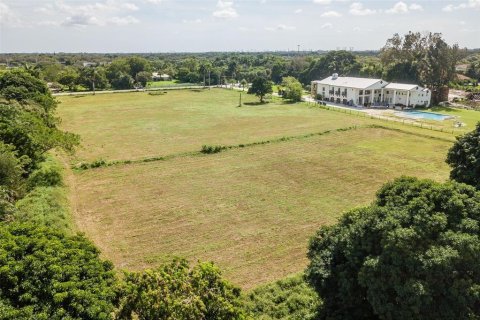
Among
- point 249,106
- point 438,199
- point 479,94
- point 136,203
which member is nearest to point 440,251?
point 438,199

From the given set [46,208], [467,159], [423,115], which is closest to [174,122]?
[46,208]

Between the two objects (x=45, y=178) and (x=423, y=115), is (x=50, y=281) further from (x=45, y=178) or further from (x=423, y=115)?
Result: (x=423, y=115)

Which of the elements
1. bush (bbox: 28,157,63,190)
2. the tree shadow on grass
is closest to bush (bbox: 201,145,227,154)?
bush (bbox: 28,157,63,190)

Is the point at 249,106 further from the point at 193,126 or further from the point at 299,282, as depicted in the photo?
the point at 299,282

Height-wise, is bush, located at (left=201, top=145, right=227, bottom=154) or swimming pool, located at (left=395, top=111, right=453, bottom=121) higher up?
swimming pool, located at (left=395, top=111, right=453, bottom=121)

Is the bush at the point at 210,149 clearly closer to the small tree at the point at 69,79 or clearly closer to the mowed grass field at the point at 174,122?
the mowed grass field at the point at 174,122

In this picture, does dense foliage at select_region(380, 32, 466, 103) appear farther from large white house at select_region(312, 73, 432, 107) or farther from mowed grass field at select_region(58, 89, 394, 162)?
mowed grass field at select_region(58, 89, 394, 162)
